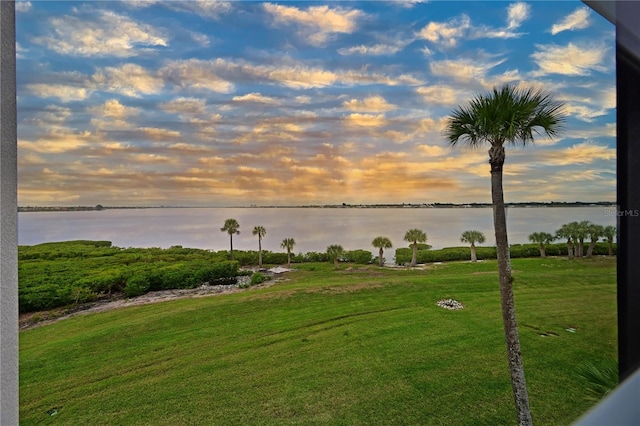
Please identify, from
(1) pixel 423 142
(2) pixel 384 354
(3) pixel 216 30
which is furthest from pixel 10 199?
(1) pixel 423 142

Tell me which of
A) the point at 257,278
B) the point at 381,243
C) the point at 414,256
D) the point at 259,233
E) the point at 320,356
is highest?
the point at 259,233

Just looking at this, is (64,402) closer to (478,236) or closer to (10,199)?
(10,199)

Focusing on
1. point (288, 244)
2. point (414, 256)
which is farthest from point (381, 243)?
point (288, 244)

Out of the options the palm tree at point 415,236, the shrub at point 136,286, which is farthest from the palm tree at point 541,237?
the shrub at point 136,286

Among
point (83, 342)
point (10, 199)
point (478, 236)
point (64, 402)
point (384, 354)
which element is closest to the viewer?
point (10, 199)

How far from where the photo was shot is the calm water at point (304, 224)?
2.82 metres

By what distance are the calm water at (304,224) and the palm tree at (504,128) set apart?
136 centimetres

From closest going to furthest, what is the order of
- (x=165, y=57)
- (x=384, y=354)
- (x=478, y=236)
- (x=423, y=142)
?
(x=165, y=57)
(x=384, y=354)
(x=423, y=142)
(x=478, y=236)

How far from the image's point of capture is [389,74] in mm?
3244

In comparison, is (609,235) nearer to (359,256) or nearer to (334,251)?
(359,256)

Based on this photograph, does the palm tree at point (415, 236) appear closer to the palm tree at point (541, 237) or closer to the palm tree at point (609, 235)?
the palm tree at point (541, 237)

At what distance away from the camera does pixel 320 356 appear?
2740 millimetres

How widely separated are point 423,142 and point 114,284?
115 inches

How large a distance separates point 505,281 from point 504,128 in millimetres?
814
